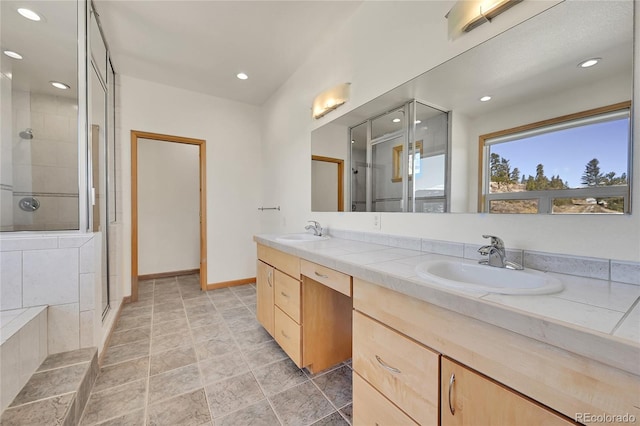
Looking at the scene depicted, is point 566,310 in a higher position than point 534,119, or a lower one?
lower

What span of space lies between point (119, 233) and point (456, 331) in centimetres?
330

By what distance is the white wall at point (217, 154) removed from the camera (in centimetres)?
292

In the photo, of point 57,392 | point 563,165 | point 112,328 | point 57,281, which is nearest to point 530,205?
point 563,165

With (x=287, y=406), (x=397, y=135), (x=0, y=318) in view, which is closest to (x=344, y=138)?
(x=397, y=135)

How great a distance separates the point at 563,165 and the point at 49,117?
3124 millimetres

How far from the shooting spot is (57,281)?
148 cm

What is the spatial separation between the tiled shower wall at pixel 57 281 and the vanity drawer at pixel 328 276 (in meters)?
1.36

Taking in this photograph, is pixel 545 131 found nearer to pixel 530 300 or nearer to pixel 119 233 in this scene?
pixel 530 300

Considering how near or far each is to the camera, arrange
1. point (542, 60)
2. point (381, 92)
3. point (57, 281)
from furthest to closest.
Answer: point (381, 92), point (57, 281), point (542, 60)

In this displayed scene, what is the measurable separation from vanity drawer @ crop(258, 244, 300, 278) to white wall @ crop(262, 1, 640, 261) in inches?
23.5

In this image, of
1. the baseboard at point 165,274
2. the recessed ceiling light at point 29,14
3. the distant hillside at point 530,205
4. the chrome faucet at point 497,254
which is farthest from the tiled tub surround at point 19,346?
the baseboard at point 165,274

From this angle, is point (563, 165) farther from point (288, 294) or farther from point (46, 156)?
point (46, 156)

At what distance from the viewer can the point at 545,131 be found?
3.14 ft
